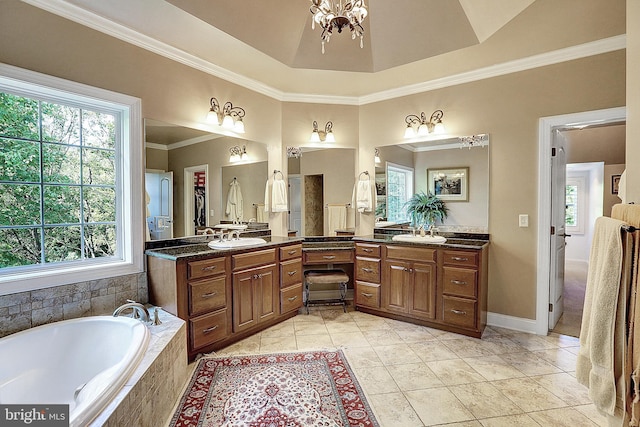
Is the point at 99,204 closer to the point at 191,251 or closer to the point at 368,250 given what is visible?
the point at 191,251

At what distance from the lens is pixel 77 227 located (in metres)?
2.31

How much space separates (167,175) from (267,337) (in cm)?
182

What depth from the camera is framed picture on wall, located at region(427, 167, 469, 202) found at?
3.32 metres

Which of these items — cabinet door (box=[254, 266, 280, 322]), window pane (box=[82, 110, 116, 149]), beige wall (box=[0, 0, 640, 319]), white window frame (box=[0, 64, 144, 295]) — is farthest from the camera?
cabinet door (box=[254, 266, 280, 322])

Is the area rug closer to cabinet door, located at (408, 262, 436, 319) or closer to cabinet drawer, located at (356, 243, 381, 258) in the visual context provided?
cabinet door, located at (408, 262, 436, 319)

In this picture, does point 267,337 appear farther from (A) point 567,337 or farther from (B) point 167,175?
(A) point 567,337

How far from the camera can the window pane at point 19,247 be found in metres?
1.98

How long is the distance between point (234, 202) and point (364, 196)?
1602 millimetres

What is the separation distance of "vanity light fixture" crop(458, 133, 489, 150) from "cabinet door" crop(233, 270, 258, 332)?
8.64ft

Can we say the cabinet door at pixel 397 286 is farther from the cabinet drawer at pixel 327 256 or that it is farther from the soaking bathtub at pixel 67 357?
the soaking bathtub at pixel 67 357

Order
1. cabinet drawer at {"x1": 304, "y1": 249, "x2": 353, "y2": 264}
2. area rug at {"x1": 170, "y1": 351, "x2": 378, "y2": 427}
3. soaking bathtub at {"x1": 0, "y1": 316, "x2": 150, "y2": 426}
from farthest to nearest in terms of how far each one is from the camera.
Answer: cabinet drawer at {"x1": 304, "y1": 249, "x2": 353, "y2": 264}
area rug at {"x1": 170, "y1": 351, "x2": 378, "y2": 427}
soaking bathtub at {"x1": 0, "y1": 316, "x2": 150, "y2": 426}

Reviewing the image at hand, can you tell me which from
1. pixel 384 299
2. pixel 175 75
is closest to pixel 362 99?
pixel 175 75

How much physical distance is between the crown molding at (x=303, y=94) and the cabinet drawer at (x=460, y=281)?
6.63 ft

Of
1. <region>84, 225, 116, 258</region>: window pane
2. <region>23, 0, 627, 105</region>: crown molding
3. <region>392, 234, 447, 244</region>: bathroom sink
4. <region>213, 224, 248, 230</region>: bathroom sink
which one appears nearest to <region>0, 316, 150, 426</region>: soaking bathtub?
<region>84, 225, 116, 258</region>: window pane
